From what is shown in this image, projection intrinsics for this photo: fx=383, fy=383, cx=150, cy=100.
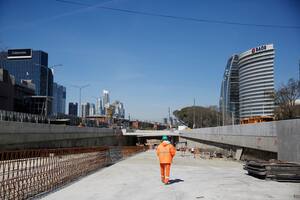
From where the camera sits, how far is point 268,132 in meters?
23.1

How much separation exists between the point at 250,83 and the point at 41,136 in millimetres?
51512

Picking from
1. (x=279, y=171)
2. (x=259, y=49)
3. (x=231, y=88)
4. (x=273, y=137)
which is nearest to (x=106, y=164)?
(x=273, y=137)

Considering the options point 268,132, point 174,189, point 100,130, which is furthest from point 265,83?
point 174,189

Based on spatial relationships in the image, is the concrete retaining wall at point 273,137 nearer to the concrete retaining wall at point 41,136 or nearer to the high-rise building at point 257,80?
the concrete retaining wall at point 41,136

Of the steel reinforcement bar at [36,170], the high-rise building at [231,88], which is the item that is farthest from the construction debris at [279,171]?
the high-rise building at [231,88]

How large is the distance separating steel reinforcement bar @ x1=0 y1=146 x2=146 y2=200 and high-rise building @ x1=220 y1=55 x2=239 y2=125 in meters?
74.9

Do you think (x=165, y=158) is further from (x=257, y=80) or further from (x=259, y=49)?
(x=257, y=80)

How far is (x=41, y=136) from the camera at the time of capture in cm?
3991

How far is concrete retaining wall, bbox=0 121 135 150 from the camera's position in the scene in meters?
31.6

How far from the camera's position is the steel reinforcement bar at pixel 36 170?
412 inches

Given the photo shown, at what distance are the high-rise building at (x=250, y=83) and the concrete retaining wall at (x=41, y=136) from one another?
28.7 metres

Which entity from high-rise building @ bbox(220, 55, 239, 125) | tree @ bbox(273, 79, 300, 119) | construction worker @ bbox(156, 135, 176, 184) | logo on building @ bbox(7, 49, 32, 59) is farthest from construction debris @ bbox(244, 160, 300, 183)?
logo on building @ bbox(7, 49, 32, 59)

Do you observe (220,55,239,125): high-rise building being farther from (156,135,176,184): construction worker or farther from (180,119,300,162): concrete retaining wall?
(156,135,176,184): construction worker

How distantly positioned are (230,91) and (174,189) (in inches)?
3486
